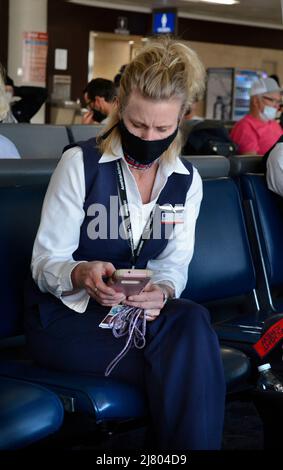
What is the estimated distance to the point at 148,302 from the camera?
1979mm

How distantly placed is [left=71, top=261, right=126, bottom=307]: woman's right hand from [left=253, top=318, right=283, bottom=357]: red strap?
0.56 meters

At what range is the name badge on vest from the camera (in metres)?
2.22

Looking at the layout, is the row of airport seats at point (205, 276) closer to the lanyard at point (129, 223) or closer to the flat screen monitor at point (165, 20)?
the lanyard at point (129, 223)

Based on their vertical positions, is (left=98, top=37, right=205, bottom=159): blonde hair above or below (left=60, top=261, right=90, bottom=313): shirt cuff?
above

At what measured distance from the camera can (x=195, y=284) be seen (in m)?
2.72

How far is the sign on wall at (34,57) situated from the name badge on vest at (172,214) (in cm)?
1152

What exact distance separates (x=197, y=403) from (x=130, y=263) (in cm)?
47

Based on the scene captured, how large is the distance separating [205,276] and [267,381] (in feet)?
1.83

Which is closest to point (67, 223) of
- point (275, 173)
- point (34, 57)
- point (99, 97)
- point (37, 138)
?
point (275, 173)

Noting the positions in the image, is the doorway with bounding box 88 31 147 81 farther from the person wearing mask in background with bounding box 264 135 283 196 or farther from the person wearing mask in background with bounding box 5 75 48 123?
the person wearing mask in background with bounding box 264 135 283 196

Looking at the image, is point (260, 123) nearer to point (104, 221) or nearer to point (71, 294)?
point (104, 221)

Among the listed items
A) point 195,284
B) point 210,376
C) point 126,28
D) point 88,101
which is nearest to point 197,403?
point 210,376

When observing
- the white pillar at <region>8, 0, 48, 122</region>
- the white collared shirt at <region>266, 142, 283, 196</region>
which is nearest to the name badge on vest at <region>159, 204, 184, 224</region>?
the white collared shirt at <region>266, 142, 283, 196</region>

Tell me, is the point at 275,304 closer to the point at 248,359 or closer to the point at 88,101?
the point at 248,359
